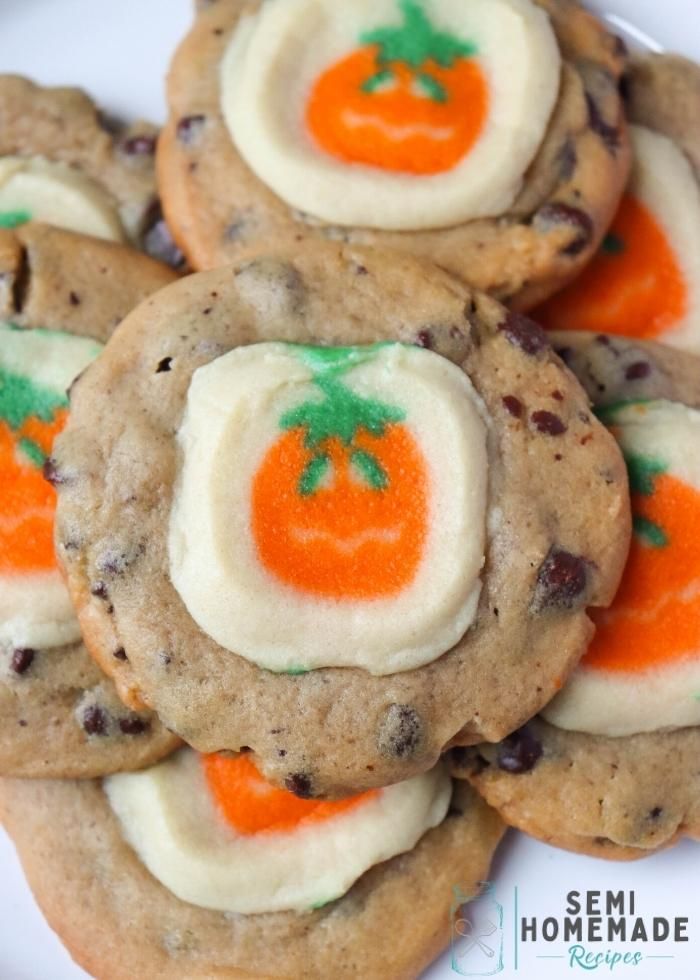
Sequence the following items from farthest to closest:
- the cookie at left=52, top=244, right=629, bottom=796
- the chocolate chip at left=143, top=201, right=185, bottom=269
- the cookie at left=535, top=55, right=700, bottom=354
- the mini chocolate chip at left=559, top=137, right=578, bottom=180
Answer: the chocolate chip at left=143, top=201, right=185, bottom=269 < the cookie at left=535, top=55, right=700, bottom=354 < the mini chocolate chip at left=559, top=137, right=578, bottom=180 < the cookie at left=52, top=244, right=629, bottom=796

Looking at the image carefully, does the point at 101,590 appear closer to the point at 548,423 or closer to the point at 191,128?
the point at 548,423

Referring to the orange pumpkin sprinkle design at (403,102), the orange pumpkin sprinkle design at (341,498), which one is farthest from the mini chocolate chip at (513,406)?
the orange pumpkin sprinkle design at (403,102)

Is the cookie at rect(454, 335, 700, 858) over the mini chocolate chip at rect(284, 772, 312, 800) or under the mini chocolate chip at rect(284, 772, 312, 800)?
over

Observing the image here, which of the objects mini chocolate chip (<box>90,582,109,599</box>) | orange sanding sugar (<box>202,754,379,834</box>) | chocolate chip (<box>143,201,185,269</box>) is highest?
chocolate chip (<box>143,201,185,269</box>)

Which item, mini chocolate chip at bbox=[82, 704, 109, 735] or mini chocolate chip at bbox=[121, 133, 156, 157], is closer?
mini chocolate chip at bbox=[82, 704, 109, 735]

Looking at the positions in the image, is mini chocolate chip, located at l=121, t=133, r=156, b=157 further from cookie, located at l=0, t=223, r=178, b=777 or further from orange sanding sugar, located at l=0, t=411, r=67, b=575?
orange sanding sugar, located at l=0, t=411, r=67, b=575

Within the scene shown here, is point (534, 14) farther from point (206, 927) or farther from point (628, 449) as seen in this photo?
point (206, 927)

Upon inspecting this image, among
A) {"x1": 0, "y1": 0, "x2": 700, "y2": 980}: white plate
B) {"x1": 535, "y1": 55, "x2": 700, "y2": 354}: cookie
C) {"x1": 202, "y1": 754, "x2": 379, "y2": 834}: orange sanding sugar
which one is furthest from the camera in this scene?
{"x1": 535, "y1": 55, "x2": 700, "y2": 354}: cookie

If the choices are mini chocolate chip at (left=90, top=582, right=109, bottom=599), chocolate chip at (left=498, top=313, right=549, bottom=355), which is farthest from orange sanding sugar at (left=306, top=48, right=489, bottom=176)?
mini chocolate chip at (left=90, top=582, right=109, bottom=599)
